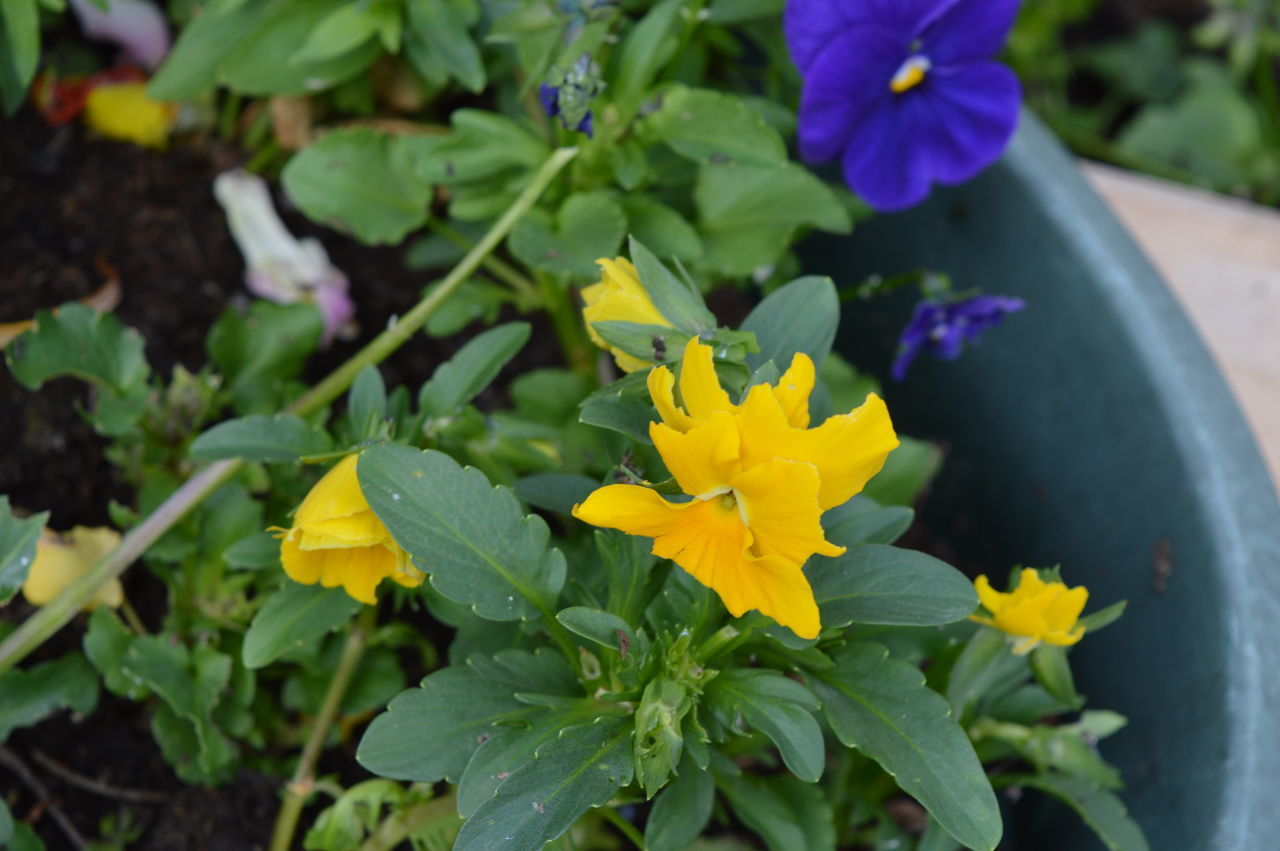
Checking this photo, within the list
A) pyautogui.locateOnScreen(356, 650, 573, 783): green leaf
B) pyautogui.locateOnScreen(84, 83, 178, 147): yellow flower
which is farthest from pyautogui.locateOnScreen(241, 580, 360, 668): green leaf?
pyautogui.locateOnScreen(84, 83, 178, 147): yellow flower

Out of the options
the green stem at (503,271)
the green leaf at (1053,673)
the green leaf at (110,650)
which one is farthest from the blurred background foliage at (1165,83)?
the green leaf at (110,650)

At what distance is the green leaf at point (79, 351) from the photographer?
0.89 m

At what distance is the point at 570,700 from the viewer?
71 centimetres

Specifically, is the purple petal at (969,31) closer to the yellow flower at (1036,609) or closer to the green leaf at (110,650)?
the yellow flower at (1036,609)

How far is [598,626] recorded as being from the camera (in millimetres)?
660

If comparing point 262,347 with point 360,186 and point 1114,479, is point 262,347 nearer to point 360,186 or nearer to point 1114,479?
point 360,186

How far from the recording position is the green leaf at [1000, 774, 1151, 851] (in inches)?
31.1

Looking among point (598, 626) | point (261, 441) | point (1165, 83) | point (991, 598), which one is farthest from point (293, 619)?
point (1165, 83)

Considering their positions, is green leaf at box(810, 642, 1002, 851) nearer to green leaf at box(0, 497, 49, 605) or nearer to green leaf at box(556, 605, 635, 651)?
green leaf at box(556, 605, 635, 651)

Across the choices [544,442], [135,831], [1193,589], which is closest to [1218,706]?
[1193,589]

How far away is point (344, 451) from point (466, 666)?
0.51 feet

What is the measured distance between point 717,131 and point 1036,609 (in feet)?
1.43

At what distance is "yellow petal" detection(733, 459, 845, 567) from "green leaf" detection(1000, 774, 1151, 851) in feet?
1.24

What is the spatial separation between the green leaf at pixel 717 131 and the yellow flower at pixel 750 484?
15.0 inches
